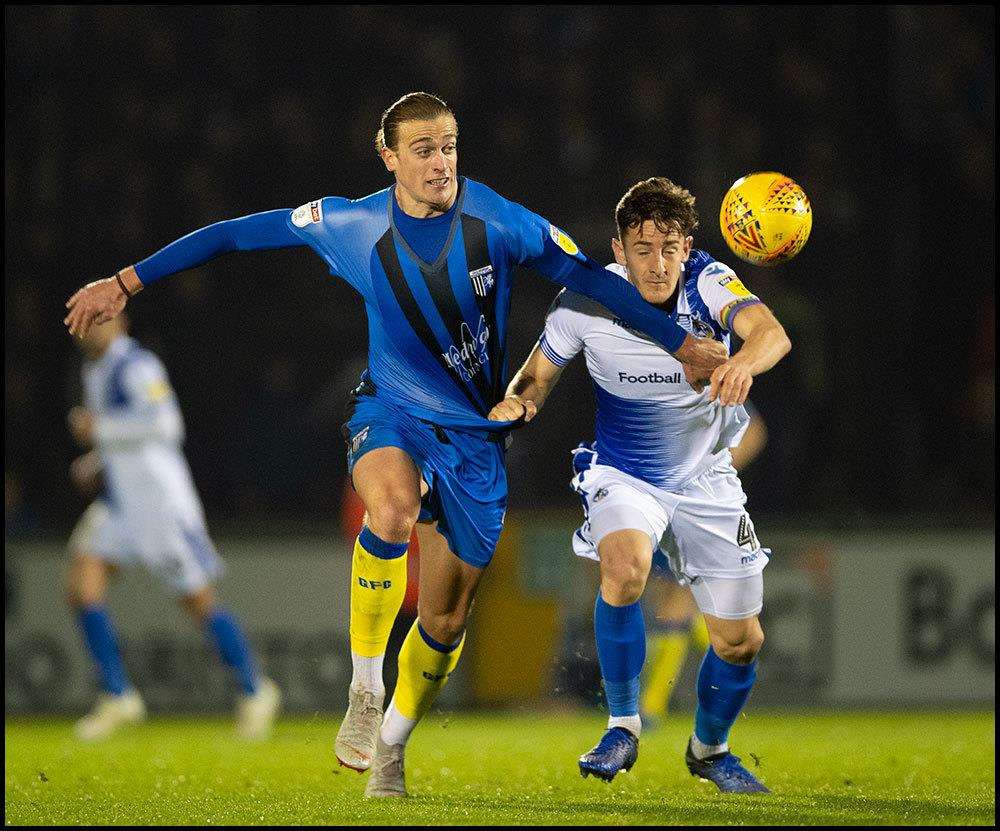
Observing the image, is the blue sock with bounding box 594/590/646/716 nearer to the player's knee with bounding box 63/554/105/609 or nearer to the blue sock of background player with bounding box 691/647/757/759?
the blue sock of background player with bounding box 691/647/757/759

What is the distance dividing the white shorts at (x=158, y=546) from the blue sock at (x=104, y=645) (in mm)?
379

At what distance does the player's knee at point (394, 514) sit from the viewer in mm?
5555

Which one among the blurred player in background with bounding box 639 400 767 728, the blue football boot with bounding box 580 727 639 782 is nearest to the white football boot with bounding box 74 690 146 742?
the blurred player in background with bounding box 639 400 767 728

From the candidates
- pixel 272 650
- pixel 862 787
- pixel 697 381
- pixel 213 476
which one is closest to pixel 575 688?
pixel 272 650

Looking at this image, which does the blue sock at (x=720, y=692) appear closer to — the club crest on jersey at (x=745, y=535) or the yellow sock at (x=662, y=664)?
the club crest on jersey at (x=745, y=535)

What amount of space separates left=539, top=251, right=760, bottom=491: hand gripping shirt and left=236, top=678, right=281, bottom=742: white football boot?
4.09 m

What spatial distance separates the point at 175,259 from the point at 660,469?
6.43ft

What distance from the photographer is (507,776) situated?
278 inches

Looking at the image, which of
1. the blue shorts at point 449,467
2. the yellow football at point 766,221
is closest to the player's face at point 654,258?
the yellow football at point 766,221

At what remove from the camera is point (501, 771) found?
7.28m

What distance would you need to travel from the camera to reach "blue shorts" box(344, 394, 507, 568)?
582 cm

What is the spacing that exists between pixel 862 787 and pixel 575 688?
4.37 m

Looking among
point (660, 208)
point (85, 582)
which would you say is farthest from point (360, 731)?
point (85, 582)

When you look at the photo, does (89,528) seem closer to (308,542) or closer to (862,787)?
(308,542)
